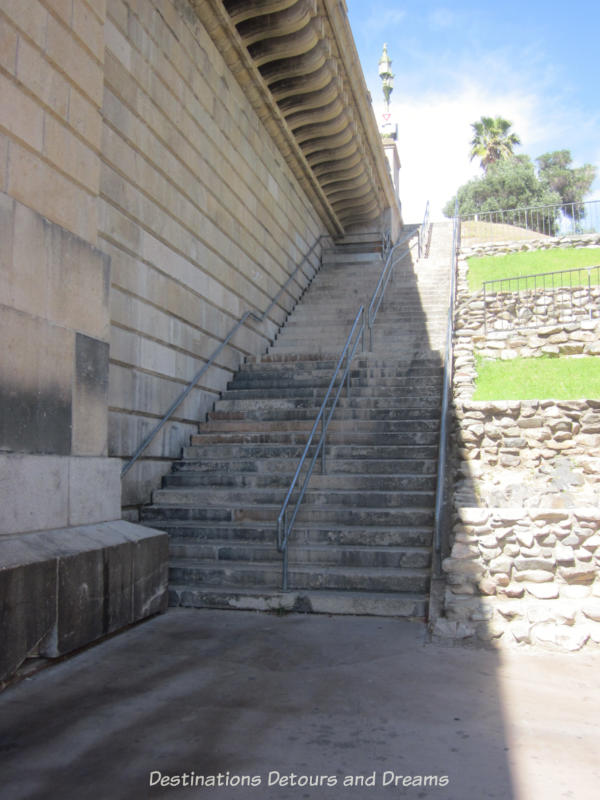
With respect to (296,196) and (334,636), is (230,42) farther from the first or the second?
(334,636)

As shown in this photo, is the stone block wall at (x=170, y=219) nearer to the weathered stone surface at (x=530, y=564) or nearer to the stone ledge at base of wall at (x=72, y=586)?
the stone ledge at base of wall at (x=72, y=586)

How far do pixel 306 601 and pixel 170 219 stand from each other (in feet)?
15.7

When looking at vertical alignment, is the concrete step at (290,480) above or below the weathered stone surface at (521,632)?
above

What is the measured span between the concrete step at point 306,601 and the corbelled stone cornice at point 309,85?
7.57 metres

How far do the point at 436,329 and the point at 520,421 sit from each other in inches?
162

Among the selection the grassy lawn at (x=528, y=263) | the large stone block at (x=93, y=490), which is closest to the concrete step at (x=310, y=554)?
the large stone block at (x=93, y=490)

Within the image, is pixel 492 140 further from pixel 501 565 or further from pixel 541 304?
pixel 501 565

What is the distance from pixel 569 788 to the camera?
275 cm

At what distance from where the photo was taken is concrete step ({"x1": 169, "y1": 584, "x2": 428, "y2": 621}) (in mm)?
5582

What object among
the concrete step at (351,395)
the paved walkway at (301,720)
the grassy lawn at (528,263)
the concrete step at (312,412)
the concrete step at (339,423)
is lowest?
the paved walkway at (301,720)

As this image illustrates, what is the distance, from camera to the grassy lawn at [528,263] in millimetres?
16828

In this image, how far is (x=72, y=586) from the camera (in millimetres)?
4363

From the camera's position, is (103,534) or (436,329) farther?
(436,329)

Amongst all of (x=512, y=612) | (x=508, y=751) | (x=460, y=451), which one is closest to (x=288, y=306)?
(x=460, y=451)
